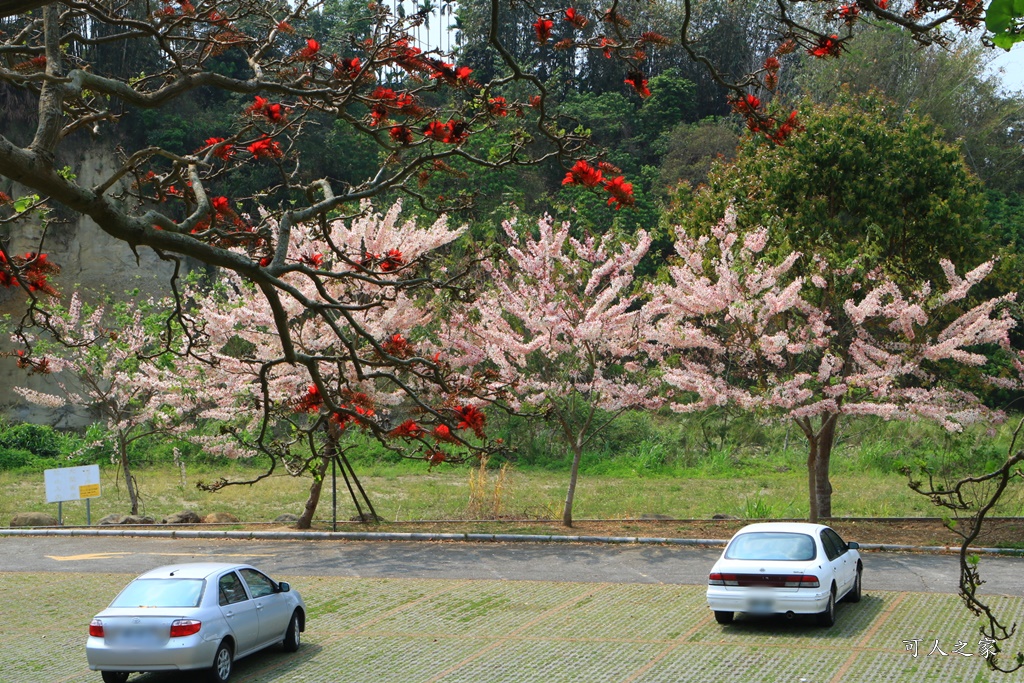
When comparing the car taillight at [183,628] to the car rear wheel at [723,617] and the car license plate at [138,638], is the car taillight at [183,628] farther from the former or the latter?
the car rear wheel at [723,617]

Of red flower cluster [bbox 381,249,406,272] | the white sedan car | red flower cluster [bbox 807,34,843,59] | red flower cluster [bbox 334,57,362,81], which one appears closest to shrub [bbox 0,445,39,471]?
the white sedan car

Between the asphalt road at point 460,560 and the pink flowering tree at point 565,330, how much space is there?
287cm

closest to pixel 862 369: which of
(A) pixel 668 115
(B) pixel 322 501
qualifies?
(B) pixel 322 501

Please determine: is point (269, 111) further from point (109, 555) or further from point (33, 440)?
point (33, 440)

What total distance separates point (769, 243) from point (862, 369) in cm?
331

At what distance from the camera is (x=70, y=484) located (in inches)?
944

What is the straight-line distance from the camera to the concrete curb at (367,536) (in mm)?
21062

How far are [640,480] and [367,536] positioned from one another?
11856 millimetres

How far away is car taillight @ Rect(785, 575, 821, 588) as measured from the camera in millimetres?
13250

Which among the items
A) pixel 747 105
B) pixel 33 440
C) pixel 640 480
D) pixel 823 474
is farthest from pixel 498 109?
pixel 33 440

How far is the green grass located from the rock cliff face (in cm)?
509

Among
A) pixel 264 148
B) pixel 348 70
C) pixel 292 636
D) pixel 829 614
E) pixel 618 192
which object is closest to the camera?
pixel 618 192

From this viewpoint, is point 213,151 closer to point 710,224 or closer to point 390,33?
point 390,33

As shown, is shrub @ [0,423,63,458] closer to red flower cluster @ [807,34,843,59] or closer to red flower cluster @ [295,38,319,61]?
red flower cluster @ [295,38,319,61]
